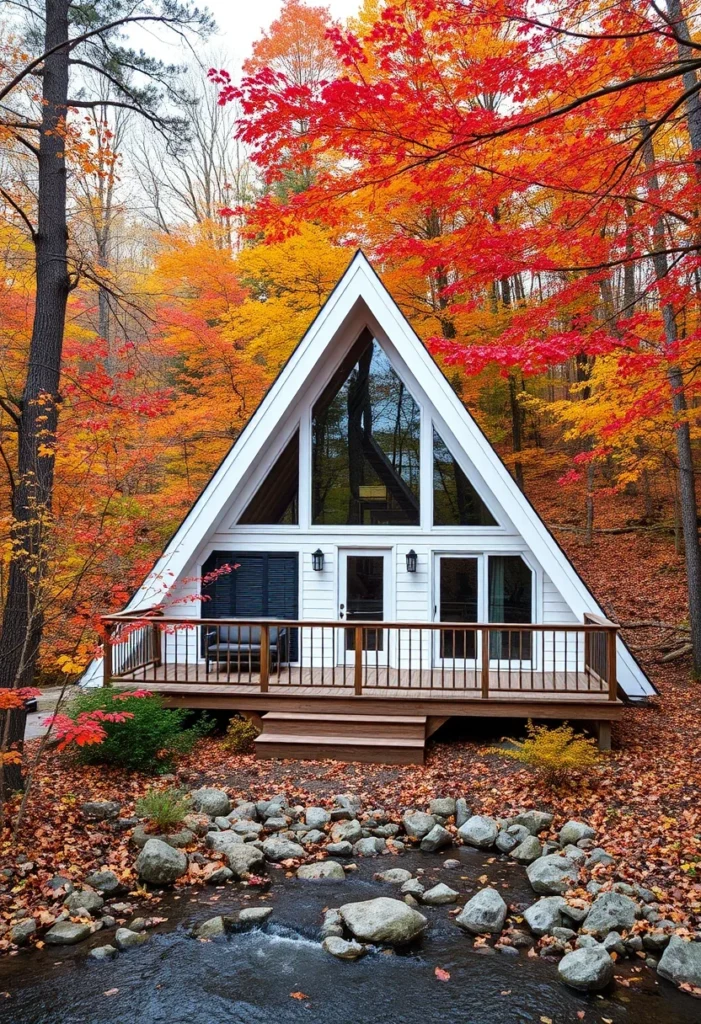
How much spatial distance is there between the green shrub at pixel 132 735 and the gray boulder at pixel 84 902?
2.32 m

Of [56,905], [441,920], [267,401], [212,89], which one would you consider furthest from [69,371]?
[212,89]

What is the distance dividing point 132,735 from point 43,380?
160 inches

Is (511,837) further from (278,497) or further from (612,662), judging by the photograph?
(278,497)

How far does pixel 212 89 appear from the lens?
26984 millimetres

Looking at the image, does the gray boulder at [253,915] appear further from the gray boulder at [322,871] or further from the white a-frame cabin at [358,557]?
the white a-frame cabin at [358,557]

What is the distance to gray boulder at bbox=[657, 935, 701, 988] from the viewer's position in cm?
461

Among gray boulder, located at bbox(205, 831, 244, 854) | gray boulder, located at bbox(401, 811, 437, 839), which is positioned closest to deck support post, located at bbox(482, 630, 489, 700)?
gray boulder, located at bbox(401, 811, 437, 839)

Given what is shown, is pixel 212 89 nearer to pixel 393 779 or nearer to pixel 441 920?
pixel 393 779

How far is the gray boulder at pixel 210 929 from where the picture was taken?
5.29 meters

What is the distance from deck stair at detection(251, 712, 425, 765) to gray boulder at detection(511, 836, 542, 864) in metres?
2.12

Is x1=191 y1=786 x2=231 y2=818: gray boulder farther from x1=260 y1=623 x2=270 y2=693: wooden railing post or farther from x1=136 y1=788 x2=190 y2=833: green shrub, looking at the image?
x1=260 y1=623 x2=270 y2=693: wooden railing post

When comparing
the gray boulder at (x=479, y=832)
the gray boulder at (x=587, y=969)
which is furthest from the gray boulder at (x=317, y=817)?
the gray boulder at (x=587, y=969)

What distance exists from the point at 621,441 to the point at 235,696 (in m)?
9.02

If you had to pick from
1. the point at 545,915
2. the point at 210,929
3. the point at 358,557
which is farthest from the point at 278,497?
the point at 545,915
